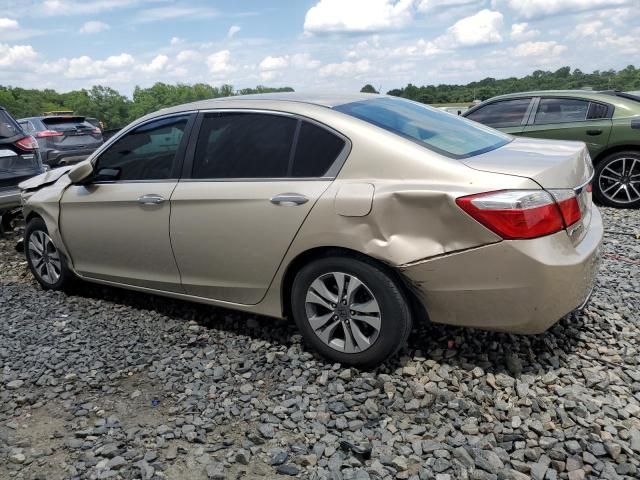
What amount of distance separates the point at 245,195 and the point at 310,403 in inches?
51.2

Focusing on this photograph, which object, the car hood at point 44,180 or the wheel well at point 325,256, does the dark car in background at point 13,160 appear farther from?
the wheel well at point 325,256

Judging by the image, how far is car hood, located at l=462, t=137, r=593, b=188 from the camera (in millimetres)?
2848

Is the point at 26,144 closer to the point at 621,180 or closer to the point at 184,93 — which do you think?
the point at 621,180

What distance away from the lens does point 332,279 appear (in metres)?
3.25

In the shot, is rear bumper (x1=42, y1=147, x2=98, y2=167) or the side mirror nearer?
the side mirror

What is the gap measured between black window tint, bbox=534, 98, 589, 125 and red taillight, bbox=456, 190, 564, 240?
5.64 meters

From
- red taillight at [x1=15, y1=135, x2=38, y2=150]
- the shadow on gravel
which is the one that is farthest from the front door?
red taillight at [x1=15, y1=135, x2=38, y2=150]

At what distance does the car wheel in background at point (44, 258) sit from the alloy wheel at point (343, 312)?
263 centimetres

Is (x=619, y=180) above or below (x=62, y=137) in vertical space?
below

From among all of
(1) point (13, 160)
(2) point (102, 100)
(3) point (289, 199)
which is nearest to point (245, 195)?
(3) point (289, 199)

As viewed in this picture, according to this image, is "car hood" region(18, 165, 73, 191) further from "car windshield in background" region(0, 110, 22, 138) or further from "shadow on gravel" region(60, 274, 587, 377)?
"car windshield in background" region(0, 110, 22, 138)

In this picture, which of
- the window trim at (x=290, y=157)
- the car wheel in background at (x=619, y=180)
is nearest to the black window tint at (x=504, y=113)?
the car wheel in background at (x=619, y=180)

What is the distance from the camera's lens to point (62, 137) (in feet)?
41.4

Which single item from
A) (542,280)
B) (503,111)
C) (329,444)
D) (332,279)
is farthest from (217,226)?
(503,111)
